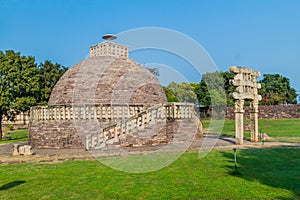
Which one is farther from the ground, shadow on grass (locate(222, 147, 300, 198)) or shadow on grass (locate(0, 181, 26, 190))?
shadow on grass (locate(222, 147, 300, 198))

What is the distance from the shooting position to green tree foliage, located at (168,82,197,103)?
5277cm

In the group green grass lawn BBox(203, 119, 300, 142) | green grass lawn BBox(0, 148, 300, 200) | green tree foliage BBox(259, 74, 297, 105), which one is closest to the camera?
green grass lawn BBox(0, 148, 300, 200)

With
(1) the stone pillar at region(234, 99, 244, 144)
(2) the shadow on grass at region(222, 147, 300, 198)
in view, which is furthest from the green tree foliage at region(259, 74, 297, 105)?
(2) the shadow on grass at region(222, 147, 300, 198)

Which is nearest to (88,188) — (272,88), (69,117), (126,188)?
(126,188)

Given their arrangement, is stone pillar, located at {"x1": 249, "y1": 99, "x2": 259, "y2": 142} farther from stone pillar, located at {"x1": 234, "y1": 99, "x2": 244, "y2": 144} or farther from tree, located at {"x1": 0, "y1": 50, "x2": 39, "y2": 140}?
tree, located at {"x1": 0, "y1": 50, "x2": 39, "y2": 140}

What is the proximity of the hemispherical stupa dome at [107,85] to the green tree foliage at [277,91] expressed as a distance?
40024mm

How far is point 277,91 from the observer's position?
59.9m

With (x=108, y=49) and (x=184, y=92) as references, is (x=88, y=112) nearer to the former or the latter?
(x=108, y=49)

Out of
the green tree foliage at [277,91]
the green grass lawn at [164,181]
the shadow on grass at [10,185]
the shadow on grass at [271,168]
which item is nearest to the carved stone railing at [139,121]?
the green grass lawn at [164,181]

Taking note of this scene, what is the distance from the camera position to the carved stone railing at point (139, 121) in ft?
46.2

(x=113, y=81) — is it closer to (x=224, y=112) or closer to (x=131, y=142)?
(x=131, y=142)

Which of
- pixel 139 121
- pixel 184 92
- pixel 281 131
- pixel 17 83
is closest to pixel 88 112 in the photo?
pixel 139 121

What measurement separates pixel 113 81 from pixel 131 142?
512 centimetres

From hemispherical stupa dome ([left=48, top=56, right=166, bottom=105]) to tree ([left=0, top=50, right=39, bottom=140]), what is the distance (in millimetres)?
7851
